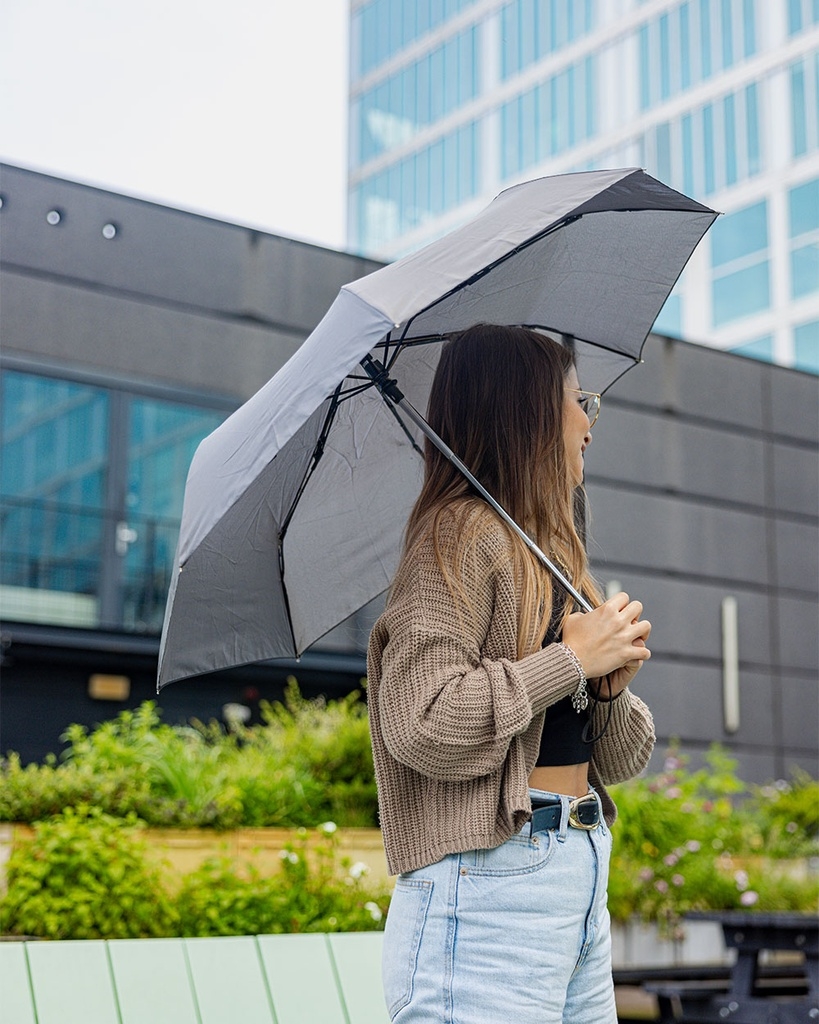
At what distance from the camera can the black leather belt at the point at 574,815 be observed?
1.71 meters

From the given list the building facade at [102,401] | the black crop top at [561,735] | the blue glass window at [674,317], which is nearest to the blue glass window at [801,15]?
the blue glass window at [674,317]

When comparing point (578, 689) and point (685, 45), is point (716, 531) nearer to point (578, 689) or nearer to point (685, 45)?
point (578, 689)

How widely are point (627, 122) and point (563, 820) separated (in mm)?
27325

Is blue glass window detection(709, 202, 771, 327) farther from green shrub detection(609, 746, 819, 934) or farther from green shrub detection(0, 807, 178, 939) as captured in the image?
green shrub detection(0, 807, 178, 939)

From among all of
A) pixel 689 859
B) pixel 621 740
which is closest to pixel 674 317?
pixel 689 859

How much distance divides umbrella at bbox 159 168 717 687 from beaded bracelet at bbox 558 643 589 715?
1.80 ft

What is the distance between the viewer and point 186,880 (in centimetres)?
465

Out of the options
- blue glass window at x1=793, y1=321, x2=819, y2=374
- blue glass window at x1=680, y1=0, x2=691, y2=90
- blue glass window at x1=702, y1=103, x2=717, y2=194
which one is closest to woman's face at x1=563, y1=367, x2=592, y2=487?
blue glass window at x1=793, y1=321, x2=819, y2=374

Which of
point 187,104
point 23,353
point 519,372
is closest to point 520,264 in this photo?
point 519,372

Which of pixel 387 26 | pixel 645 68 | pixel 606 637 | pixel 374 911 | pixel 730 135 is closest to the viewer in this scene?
pixel 606 637

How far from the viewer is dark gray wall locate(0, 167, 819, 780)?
353 inches

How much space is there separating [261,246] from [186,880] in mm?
6385

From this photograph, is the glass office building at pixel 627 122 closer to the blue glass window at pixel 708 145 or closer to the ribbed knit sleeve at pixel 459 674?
the blue glass window at pixel 708 145

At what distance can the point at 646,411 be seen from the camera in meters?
11.4
